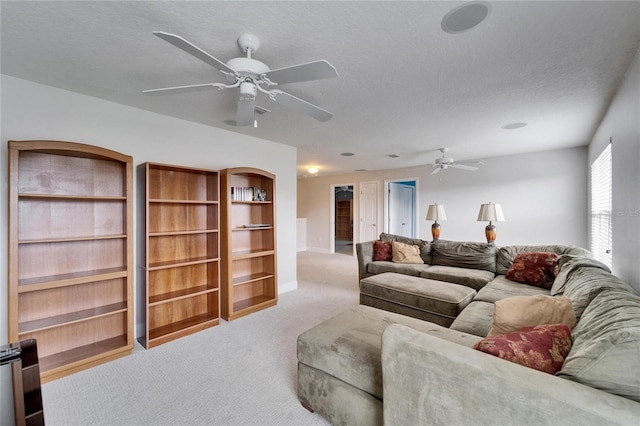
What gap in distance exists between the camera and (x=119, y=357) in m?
2.36

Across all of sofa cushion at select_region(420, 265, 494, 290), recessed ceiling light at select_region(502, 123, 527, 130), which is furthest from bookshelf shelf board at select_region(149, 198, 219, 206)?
recessed ceiling light at select_region(502, 123, 527, 130)

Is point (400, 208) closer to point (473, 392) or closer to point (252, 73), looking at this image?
point (252, 73)

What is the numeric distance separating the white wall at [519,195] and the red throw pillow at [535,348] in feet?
15.9

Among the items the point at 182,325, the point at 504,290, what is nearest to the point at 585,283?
the point at 504,290

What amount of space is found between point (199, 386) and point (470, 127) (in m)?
3.92

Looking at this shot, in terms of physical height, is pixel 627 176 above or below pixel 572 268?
above

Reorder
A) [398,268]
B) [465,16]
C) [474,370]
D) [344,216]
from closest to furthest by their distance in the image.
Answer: [474,370] → [465,16] → [398,268] → [344,216]

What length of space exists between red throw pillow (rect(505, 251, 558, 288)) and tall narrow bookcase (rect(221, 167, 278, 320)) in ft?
9.63

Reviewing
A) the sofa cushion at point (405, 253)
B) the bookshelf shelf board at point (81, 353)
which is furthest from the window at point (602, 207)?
the bookshelf shelf board at point (81, 353)

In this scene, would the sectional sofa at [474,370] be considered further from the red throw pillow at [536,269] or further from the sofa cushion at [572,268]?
the red throw pillow at [536,269]

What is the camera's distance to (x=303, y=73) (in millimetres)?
1463

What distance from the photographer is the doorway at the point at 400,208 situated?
7148mm

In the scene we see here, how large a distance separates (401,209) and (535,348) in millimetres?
6801

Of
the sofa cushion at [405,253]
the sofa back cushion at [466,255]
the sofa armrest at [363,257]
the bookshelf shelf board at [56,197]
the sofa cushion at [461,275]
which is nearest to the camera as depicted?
the bookshelf shelf board at [56,197]
